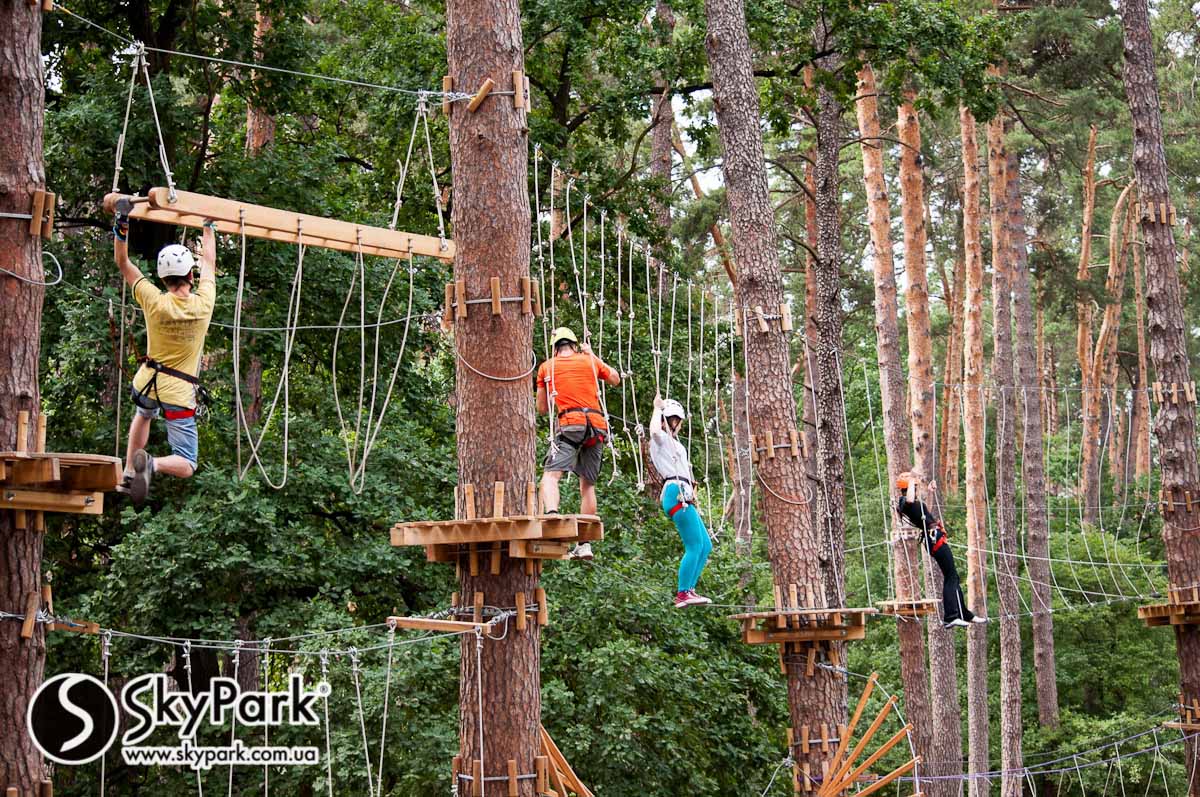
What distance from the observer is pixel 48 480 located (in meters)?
4.86

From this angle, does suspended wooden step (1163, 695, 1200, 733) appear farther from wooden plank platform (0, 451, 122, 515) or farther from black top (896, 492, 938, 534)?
wooden plank platform (0, 451, 122, 515)

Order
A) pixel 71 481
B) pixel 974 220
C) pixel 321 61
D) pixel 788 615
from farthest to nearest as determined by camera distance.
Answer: pixel 974 220 → pixel 321 61 → pixel 788 615 → pixel 71 481

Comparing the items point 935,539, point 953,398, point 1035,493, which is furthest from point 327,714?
point 953,398

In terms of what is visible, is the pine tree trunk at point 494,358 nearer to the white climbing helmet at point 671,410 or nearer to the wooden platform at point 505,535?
the wooden platform at point 505,535

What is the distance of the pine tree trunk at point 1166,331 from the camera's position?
9.90 metres

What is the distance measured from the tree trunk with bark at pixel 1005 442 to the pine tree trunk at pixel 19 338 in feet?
39.5

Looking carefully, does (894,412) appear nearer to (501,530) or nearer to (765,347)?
(765,347)

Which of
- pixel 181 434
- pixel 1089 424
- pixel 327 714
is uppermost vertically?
pixel 1089 424

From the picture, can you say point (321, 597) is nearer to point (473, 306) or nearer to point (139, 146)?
point (139, 146)

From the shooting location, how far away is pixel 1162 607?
9711mm

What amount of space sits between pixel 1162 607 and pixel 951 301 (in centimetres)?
1634

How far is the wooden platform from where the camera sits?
5293mm

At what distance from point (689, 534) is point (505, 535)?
80.3 inches

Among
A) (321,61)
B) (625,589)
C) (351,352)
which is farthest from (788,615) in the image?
(321,61)
